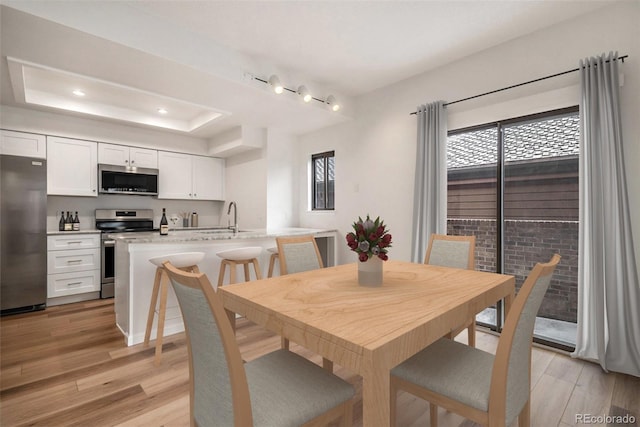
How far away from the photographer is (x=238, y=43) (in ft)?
9.20

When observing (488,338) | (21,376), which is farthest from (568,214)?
(21,376)

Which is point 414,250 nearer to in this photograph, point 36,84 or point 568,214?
point 568,214

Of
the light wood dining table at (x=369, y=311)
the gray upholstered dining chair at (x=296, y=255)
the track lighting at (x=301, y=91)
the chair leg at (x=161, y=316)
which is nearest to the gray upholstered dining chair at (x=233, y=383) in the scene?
the light wood dining table at (x=369, y=311)

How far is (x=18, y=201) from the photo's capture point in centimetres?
334

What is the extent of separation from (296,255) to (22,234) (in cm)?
337

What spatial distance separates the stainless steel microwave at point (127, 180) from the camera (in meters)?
4.20

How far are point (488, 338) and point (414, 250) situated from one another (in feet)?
3.39

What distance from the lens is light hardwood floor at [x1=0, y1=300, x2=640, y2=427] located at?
1670 mm

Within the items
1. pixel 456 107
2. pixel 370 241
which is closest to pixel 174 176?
pixel 456 107

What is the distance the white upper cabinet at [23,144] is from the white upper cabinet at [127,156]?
603 mm

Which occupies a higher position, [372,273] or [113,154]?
[113,154]

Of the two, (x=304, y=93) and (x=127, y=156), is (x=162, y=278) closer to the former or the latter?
(x=304, y=93)

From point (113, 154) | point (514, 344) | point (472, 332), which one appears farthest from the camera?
point (113, 154)

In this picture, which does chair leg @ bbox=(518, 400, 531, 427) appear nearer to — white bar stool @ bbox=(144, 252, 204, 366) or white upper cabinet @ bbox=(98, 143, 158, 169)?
white bar stool @ bbox=(144, 252, 204, 366)
